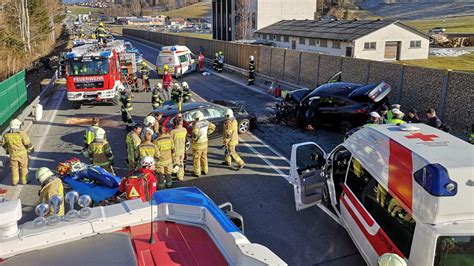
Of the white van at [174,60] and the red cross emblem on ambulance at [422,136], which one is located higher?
the red cross emblem on ambulance at [422,136]

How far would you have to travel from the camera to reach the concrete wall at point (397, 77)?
12898 millimetres

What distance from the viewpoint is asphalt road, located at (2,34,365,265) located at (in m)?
7.23

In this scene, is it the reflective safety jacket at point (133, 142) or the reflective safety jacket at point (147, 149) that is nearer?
the reflective safety jacket at point (147, 149)

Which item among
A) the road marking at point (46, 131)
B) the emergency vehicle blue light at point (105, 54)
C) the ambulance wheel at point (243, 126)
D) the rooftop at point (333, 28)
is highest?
the rooftop at point (333, 28)

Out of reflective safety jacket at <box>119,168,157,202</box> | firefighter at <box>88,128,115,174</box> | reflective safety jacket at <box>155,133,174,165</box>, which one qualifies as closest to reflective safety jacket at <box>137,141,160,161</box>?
reflective safety jacket at <box>155,133,174,165</box>

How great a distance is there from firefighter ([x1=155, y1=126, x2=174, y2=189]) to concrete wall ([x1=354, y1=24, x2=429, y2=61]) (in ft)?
116

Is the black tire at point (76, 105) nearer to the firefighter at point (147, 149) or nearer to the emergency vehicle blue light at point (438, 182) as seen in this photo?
the firefighter at point (147, 149)

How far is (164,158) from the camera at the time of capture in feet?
30.8

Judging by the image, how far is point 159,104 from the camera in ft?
52.9

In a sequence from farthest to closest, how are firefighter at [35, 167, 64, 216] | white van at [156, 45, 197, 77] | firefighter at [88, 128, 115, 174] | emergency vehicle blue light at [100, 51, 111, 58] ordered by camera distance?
white van at [156, 45, 197, 77]
emergency vehicle blue light at [100, 51, 111, 58]
firefighter at [88, 128, 115, 174]
firefighter at [35, 167, 64, 216]

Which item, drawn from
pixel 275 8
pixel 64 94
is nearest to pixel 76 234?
pixel 64 94

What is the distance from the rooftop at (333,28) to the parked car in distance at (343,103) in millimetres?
29160

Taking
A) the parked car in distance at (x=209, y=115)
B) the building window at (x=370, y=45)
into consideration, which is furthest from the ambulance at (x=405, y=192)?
the building window at (x=370, y=45)

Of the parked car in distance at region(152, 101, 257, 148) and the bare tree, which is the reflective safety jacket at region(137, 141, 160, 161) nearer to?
the parked car in distance at region(152, 101, 257, 148)
